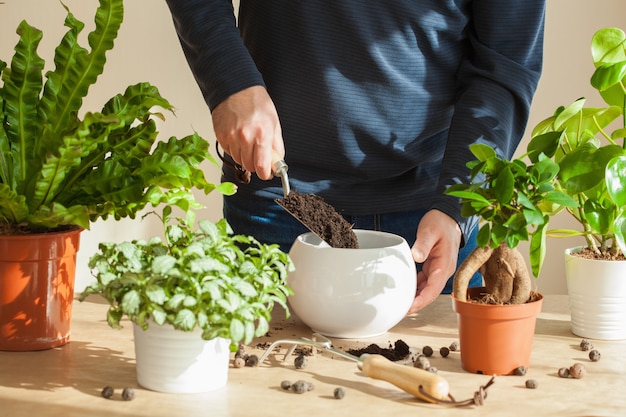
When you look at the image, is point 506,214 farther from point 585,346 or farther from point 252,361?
point 252,361

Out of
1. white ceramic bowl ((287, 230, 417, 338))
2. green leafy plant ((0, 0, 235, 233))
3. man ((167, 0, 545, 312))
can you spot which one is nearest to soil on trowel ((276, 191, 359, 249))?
white ceramic bowl ((287, 230, 417, 338))

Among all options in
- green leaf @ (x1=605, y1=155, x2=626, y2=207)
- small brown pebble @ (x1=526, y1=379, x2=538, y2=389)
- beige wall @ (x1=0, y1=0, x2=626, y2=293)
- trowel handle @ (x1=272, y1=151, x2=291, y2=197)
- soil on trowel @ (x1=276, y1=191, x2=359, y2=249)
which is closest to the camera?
small brown pebble @ (x1=526, y1=379, x2=538, y2=389)

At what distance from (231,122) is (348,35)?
1.15 feet

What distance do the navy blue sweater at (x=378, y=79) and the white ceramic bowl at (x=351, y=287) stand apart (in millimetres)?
345

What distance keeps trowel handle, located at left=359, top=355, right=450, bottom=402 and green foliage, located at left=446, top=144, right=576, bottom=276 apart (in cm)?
21

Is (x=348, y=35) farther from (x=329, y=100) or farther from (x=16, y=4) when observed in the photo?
(x=16, y=4)

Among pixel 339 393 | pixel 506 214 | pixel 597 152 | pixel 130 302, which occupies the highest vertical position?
pixel 597 152

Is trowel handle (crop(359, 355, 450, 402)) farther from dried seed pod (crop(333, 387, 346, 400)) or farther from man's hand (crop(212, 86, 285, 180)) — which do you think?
man's hand (crop(212, 86, 285, 180))

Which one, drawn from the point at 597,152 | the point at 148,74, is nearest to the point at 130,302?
the point at 597,152

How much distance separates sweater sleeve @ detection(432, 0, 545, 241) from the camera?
5.30ft

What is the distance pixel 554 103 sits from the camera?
3.28m

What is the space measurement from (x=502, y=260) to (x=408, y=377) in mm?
258

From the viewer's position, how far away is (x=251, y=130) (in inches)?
57.7

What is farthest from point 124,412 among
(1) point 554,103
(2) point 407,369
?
(1) point 554,103
